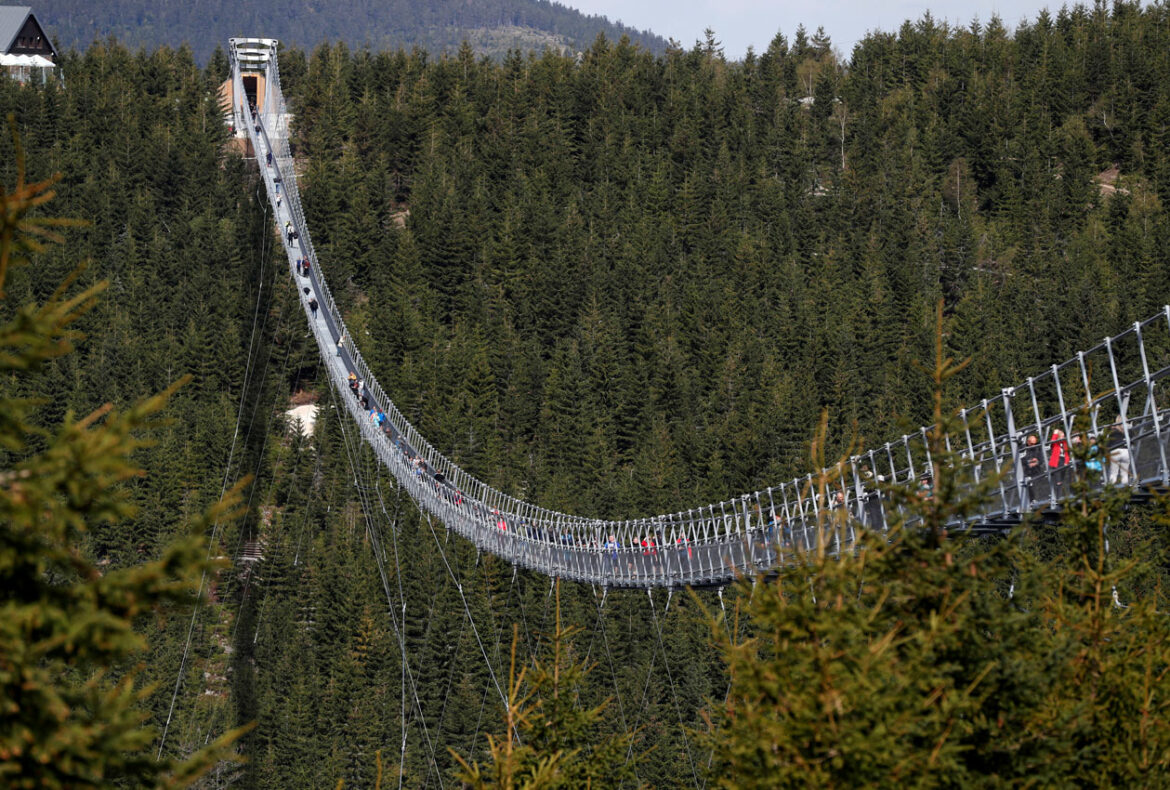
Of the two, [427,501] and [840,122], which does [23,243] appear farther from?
[840,122]

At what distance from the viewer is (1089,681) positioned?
1207 centimetres

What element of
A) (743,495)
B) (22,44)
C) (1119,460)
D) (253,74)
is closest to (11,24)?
(22,44)

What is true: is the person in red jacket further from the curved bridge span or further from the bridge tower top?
the bridge tower top

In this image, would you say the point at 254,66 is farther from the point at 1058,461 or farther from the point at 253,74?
the point at 1058,461

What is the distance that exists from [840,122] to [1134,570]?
352ft

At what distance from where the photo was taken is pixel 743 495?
110 ft

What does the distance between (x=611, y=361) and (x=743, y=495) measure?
5034 cm

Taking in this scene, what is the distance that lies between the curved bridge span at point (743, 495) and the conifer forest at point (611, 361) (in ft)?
3.70

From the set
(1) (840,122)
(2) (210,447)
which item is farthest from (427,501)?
(1) (840,122)

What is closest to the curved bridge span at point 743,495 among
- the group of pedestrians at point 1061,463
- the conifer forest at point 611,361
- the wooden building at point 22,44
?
the group of pedestrians at point 1061,463

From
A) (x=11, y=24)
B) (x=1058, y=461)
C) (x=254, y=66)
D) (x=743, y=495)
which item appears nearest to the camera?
(x=1058, y=461)

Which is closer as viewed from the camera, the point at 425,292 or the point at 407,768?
the point at 407,768

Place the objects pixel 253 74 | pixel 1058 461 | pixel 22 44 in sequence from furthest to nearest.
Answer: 1. pixel 22 44
2. pixel 253 74
3. pixel 1058 461

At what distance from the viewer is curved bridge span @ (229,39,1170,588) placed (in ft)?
47.3
